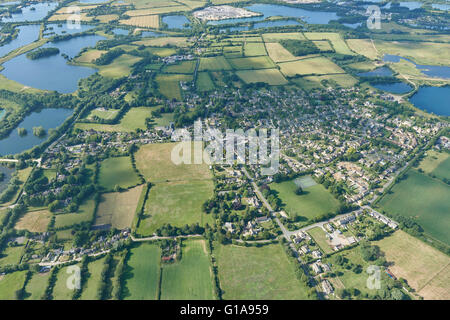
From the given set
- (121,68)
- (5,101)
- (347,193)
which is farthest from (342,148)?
(5,101)

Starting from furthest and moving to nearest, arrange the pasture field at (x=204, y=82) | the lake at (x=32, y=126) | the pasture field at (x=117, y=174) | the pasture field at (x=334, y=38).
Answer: the pasture field at (x=334, y=38) → the pasture field at (x=204, y=82) → the lake at (x=32, y=126) → the pasture field at (x=117, y=174)

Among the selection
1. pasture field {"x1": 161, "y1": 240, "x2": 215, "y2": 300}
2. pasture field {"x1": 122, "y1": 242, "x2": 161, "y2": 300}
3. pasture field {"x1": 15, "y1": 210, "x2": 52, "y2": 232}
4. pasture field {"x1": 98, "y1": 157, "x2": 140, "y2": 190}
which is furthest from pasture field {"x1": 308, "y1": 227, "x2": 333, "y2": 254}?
pasture field {"x1": 15, "y1": 210, "x2": 52, "y2": 232}

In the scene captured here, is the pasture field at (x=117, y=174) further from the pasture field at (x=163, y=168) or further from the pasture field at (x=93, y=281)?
the pasture field at (x=93, y=281)

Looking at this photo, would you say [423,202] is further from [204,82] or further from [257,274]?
[204,82]

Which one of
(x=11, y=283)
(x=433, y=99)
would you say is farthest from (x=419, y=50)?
(x=11, y=283)

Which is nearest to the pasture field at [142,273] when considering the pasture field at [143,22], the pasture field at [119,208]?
the pasture field at [119,208]

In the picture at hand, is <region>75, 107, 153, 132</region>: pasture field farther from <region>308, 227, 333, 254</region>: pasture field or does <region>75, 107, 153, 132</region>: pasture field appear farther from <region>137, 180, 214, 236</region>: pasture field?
<region>308, 227, 333, 254</region>: pasture field
